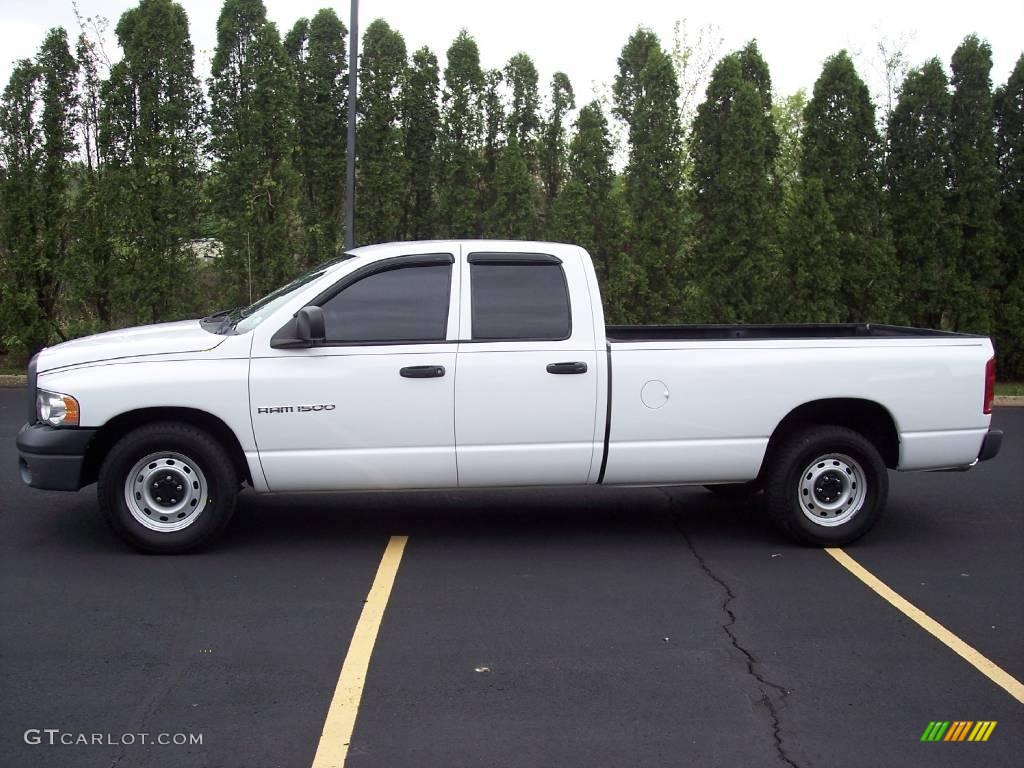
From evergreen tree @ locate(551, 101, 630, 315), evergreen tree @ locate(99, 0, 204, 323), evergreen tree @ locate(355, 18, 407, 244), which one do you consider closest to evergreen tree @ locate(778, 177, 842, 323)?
evergreen tree @ locate(551, 101, 630, 315)

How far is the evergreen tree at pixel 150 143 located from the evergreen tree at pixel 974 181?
12.3 m

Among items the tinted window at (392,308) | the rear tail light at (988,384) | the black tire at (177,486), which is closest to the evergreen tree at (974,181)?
the rear tail light at (988,384)

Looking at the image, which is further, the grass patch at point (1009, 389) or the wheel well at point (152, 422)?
the grass patch at point (1009, 389)

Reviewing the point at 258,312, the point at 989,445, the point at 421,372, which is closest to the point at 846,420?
the point at 989,445

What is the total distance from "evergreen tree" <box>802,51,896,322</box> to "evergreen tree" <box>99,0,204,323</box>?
10049 millimetres

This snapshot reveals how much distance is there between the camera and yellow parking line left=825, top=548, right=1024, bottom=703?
15.6 ft

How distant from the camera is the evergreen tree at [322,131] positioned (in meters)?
17.1

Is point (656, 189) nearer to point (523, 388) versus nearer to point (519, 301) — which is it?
point (519, 301)

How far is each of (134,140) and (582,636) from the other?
13761 millimetres

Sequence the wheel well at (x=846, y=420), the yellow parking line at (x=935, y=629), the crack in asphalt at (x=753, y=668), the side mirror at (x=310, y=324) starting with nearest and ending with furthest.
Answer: the crack in asphalt at (x=753, y=668) → the yellow parking line at (x=935, y=629) → the side mirror at (x=310, y=324) → the wheel well at (x=846, y=420)

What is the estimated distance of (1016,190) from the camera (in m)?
16.9

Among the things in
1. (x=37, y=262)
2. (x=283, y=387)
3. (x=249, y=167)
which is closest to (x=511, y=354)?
(x=283, y=387)

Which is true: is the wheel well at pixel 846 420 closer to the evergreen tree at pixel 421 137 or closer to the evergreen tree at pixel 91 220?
the evergreen tree at pixel 421 137

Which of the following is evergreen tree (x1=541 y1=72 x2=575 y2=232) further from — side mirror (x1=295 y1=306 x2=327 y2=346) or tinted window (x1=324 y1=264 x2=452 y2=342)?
side mirror (x1=295 y1=306 x2=327 y2=346)
